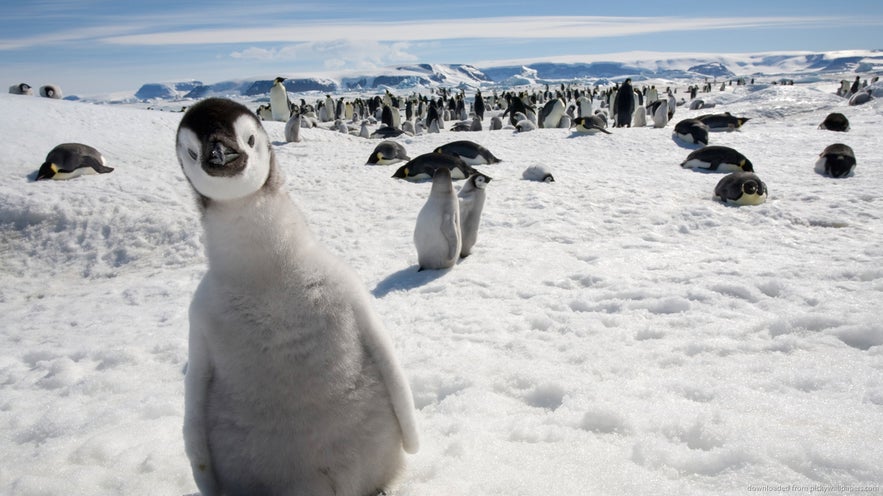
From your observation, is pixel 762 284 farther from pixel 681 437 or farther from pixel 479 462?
pixel 479 462

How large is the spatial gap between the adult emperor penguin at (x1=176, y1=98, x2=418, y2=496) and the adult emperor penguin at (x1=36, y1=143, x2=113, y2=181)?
7287mm

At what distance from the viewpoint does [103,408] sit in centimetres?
284

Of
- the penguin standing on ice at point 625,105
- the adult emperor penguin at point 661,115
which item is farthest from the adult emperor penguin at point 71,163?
the penguin standing on ice at point 625,105

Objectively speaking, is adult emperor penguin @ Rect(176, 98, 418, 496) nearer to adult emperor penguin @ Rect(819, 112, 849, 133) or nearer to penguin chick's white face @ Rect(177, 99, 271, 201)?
penguin chick's white face @ Rect(177, 99, 271, 201)

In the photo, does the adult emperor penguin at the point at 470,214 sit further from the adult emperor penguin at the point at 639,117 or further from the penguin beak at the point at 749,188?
the adult emperor penguin at the point at 639,117

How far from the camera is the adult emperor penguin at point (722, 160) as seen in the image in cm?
1001

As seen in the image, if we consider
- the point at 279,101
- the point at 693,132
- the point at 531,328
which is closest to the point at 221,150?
the point at 531,328

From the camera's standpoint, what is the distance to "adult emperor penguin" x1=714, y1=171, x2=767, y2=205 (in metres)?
7.34

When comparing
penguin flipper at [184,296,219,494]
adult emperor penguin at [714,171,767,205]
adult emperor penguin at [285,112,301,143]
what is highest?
penguin flipper at [184,296,219,494]

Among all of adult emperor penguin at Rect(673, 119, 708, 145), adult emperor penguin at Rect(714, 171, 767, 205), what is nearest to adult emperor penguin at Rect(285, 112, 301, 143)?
adult emperor penguin at Rect(714, 171, 767, 205)

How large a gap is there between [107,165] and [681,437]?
8.75m

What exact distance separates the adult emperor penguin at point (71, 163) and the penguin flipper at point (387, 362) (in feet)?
24.7

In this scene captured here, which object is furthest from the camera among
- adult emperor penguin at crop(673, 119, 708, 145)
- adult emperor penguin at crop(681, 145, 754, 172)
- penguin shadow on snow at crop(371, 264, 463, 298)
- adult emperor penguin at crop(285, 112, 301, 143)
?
adult emperor penguin at crop(673, 119, 708, 145)

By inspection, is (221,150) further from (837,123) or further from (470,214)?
(837,123)
